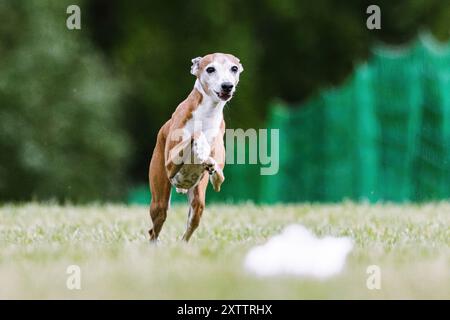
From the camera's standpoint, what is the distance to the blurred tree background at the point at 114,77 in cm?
2050

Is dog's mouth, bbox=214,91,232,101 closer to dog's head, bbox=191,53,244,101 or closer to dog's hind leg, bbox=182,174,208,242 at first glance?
dog's head, bbox=191,53,244,101

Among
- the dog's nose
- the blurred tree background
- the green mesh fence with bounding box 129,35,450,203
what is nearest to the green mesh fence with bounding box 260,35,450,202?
the green mesh fence with bounding box 129,35,450,203

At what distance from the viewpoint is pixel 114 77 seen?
2231 centimetres

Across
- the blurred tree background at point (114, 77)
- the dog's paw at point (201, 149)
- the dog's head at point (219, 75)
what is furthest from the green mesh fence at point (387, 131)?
the dog's paw at point (201, 149)

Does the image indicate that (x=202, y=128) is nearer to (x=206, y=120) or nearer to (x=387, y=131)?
(x=206, y=120)

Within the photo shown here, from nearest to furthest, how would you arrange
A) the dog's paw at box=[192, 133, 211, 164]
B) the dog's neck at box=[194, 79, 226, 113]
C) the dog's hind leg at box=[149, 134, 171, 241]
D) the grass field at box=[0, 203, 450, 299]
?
the grass field at box=[0, 203, 450, 299] → the dog's paw at box=[192, 133, 211, 164] → the dog's neck at box=[194, 79, 226, 113] → the dog's hind leg at box=[149, 134, 171, 241]

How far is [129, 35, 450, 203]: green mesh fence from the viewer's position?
13.0m

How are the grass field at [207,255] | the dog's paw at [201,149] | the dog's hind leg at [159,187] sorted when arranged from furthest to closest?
the dog's hind leg at [159,187], the dog's paw at [201,149], the grass field at [207,255]

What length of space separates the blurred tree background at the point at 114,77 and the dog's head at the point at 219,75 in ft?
39.3

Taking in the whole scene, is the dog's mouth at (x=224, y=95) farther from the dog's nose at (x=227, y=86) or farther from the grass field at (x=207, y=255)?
the grass field at (x=207, y=255)

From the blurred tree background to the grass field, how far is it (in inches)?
369

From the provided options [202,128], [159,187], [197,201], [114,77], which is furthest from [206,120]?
[114,77]
